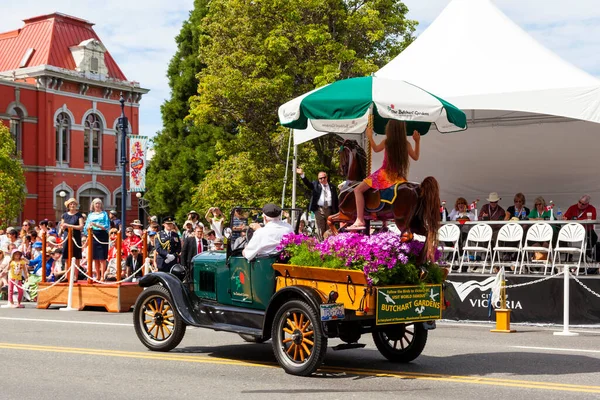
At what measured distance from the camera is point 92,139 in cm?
5728

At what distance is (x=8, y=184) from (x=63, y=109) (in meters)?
12.8

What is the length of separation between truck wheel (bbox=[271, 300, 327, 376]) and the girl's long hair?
1.78 metres

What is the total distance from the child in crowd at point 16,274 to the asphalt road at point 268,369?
642 cm

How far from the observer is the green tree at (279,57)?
95.4 ft

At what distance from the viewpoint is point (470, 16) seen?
18703 millimetres

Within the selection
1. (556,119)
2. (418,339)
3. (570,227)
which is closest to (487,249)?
(570,227)

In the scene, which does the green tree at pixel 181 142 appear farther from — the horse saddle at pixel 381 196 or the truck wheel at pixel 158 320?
the horse saddle at pixel 381 196

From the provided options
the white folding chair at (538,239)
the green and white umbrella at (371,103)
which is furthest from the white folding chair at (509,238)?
the green and white umbrella at (371,103)

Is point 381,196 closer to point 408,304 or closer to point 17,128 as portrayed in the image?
point 408,304

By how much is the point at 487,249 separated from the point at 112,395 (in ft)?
34.3

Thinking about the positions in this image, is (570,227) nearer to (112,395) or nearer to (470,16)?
(470,16)

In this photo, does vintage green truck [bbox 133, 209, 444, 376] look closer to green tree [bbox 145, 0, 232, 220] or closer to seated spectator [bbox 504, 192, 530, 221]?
seated spectator [bbox 504, 192, 530, 221]

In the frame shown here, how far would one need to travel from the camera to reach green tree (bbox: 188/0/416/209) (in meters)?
29.1

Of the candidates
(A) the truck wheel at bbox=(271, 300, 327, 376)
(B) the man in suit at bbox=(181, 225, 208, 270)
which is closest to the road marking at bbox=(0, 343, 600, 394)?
(A) the truck wheel at bbox=(271, 300, 327, 376)
